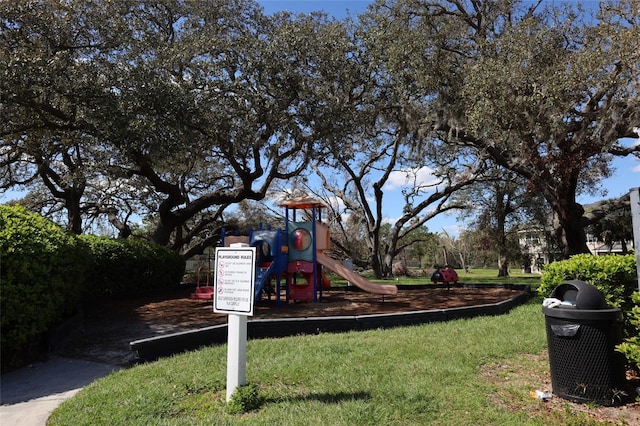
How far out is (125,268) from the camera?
13.0 meters

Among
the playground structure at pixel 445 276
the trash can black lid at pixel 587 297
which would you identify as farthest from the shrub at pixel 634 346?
the playground structure at pixel 445 276

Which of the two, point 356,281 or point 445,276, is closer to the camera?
point 356,281

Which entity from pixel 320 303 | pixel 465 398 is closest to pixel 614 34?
pixel 320 303

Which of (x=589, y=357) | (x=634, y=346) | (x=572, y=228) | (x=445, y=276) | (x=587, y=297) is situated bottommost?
(x=589, y=357)

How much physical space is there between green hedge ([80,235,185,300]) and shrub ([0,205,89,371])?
452 centimetres

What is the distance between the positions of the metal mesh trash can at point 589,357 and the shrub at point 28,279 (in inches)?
242

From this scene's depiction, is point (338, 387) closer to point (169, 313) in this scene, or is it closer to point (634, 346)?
point (634, 346)

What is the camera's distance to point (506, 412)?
3.71 metres

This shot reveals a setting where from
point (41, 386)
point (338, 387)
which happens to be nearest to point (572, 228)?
point (338, 387)

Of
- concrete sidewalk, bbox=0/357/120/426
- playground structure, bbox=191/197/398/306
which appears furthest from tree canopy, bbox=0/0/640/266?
concrete sidewalk, bbox=0/357/120/426

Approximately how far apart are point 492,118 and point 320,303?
6.49 m

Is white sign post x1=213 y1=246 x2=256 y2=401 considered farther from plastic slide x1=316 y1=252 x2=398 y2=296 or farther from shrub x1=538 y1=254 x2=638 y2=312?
plastic slide x1=316 y1=252 x2=398 y2=296

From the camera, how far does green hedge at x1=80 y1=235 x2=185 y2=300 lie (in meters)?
11.9

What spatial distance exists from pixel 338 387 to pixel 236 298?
130 cm
